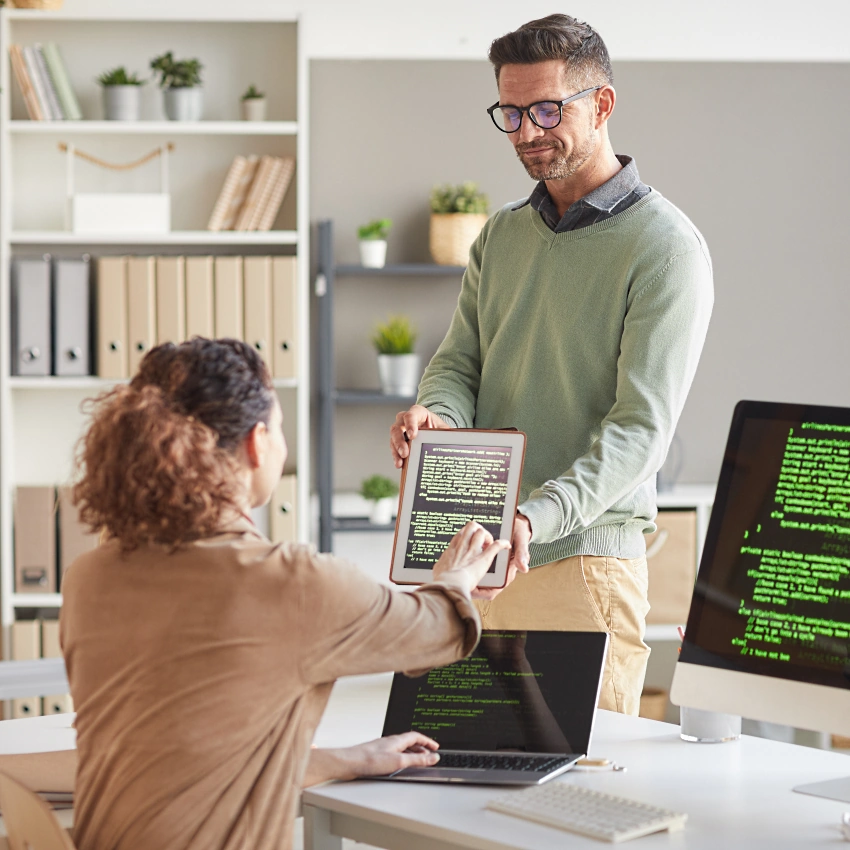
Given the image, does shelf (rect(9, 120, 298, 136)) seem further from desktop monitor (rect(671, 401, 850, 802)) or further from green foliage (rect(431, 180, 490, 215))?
desktop monitor (rect(671, 401, 850, 802))

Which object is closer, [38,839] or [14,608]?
[38,839]

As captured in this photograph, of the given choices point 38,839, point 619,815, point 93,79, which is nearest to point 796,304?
point 93,79

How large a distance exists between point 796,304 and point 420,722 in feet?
10.0

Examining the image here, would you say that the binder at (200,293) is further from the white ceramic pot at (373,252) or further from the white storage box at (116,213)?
the white ceramic pot at (373,252)

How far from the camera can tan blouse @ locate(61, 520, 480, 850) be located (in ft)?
3.86

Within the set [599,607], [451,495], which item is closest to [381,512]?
[599,607]

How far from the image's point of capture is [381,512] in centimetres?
379

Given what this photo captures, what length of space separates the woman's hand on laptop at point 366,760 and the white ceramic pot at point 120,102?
9.13 feet

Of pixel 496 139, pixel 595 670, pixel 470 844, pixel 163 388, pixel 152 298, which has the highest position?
pixel 496 139

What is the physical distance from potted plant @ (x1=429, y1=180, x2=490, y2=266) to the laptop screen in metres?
2.44

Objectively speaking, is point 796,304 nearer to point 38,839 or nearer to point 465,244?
point 465,244

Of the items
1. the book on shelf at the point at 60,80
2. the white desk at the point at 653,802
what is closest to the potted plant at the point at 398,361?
the book on shelf at the point at 60,80

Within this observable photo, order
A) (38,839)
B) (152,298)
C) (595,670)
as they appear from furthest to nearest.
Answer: (152,298) → (595,670) → (38,839)

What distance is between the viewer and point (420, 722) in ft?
5.01
